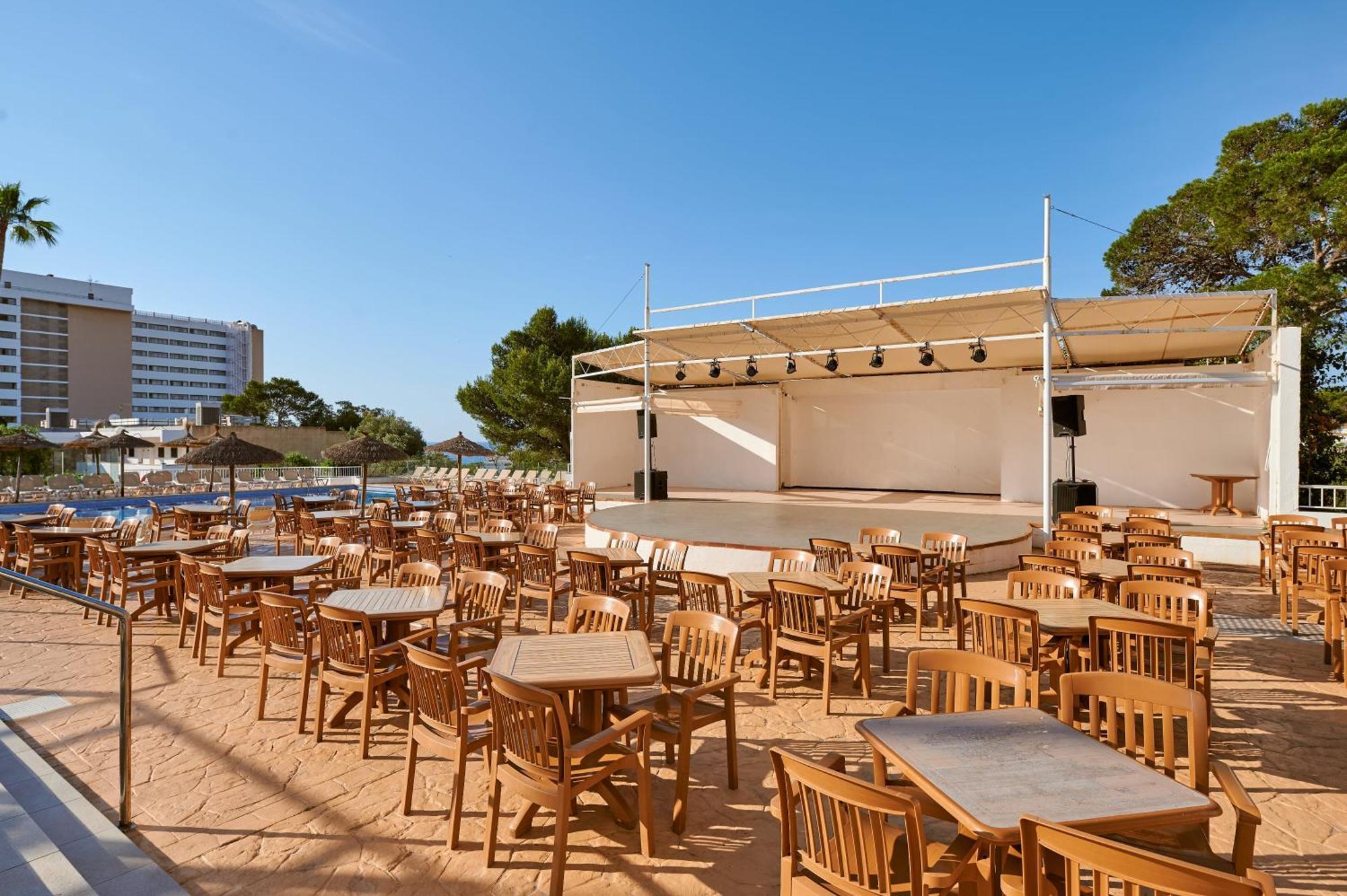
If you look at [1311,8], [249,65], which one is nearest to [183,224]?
[249,65]

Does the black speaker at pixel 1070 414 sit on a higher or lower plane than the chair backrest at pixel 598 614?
higher

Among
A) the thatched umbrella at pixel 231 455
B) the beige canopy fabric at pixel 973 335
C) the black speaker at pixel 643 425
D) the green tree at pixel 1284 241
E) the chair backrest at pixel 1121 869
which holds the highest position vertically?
the green tree at pixel 1284 241

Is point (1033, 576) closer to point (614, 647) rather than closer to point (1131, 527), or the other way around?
point (614, 647)

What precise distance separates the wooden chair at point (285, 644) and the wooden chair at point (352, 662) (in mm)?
103

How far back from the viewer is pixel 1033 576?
462 cm

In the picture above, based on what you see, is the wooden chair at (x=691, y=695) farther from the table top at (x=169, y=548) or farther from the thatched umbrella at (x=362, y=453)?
the thatched umbrella at (x=362, y=453)

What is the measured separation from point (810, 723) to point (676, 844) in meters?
1.55

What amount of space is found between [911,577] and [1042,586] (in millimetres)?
1556

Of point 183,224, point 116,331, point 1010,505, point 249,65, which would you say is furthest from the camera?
point 116,331

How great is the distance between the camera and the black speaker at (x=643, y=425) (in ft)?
49.3

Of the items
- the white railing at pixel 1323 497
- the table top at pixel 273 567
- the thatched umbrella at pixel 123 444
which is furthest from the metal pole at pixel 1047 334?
the thatched umbrella at pixel 123 444

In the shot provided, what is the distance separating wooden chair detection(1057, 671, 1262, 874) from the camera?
178 cm

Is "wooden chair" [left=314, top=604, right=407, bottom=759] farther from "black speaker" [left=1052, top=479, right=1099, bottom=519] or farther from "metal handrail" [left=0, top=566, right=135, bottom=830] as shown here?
"black speaker" [left=1052, top=479, right=1099, bottom=519]

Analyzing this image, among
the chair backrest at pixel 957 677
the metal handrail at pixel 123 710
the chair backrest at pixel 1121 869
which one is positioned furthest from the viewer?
the metal handrail at pixel 123 710
